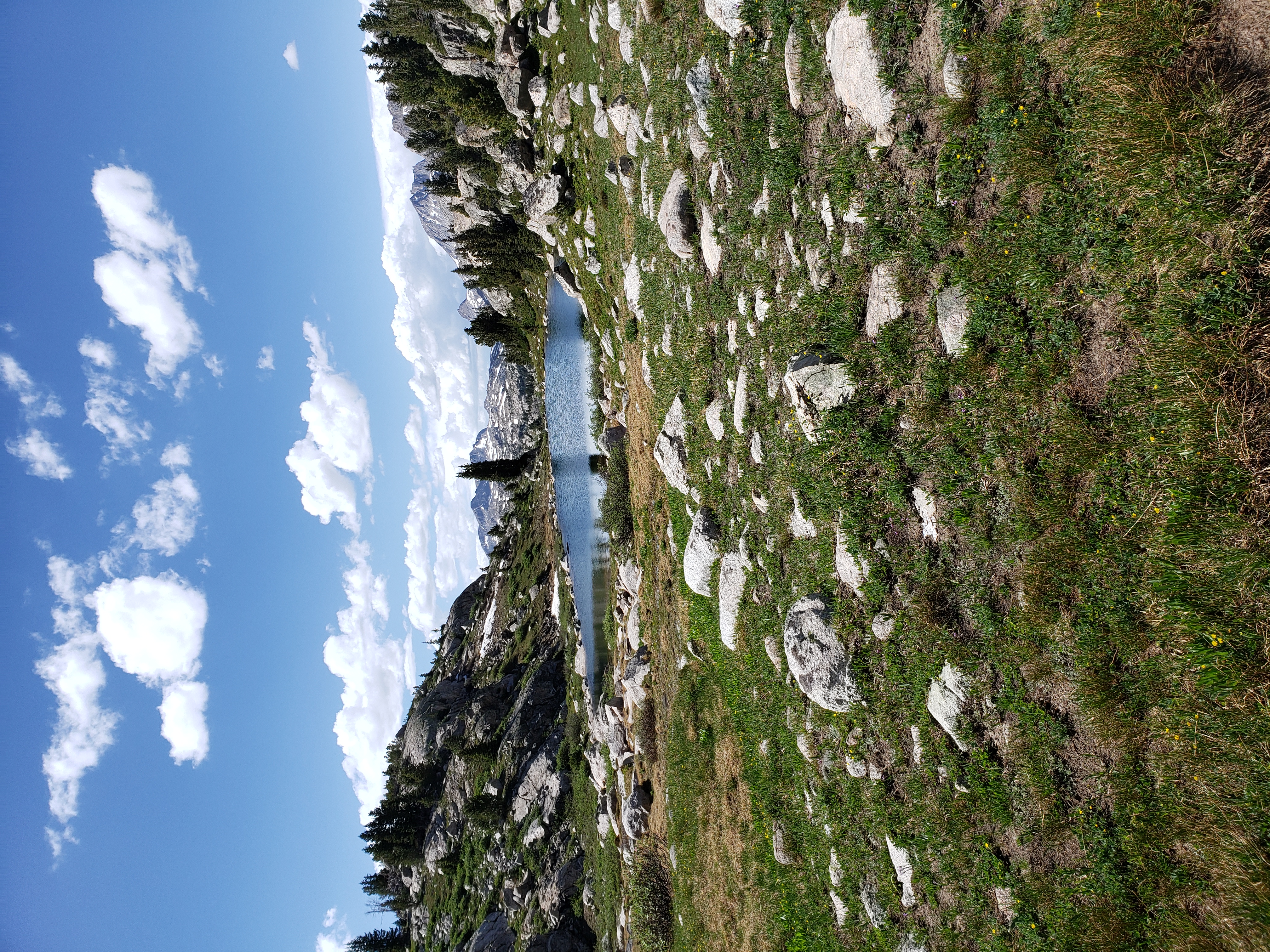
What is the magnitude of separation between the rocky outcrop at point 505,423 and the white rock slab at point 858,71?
3133 cm

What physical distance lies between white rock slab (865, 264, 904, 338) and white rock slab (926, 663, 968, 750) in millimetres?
3820

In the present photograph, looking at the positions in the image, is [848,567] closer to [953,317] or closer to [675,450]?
[953,317]

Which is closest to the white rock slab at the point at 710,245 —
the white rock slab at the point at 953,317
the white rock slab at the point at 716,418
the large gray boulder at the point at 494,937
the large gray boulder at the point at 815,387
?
the white rock slab at the point at 716,418

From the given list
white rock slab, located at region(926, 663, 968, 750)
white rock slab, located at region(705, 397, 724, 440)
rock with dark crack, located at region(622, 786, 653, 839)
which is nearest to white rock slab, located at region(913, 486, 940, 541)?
white rock slab, located at region(926, 663, 968, 750)

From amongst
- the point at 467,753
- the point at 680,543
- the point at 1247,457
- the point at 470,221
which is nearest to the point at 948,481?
the point at 1247,457

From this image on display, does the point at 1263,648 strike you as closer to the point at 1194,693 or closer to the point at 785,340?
the point at 1194,693

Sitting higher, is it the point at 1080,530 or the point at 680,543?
the point at 680,543

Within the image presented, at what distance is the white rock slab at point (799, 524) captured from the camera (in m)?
7.91

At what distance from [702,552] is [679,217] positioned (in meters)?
6.49

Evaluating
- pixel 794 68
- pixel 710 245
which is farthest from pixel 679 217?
pixel 794 68

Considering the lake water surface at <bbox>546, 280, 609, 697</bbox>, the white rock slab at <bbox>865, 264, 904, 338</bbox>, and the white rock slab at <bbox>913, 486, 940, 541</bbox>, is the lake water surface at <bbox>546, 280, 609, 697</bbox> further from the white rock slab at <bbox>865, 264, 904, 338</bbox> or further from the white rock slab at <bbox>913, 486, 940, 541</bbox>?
the white rock slab at <bbox>865, 264, 904, 338</bbox>

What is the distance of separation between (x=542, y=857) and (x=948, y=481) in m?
21.9

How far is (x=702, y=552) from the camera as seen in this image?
35.4ft

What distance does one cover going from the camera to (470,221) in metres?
32.5
